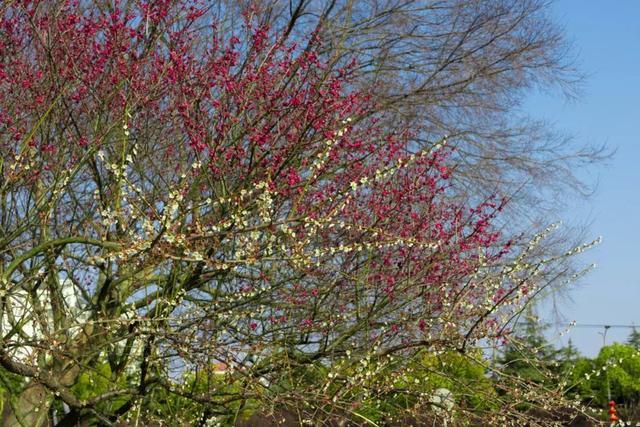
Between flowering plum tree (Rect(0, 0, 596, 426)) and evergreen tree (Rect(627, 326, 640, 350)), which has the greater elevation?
evergreen tree (Rect(627, 326, 640, 350))

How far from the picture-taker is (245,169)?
679 cm

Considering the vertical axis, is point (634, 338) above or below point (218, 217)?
above

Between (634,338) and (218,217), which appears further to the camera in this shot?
(634,338)

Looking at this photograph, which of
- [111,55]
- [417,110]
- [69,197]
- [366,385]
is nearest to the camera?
[366,385]

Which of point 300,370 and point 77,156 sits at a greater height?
point 77,156

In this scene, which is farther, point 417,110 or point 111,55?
point 417,110

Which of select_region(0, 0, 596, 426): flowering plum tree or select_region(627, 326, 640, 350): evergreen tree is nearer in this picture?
select_region(0, 0, 596, 426): flowering plum tree

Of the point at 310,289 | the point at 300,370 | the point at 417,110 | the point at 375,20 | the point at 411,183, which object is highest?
the point at 375,20

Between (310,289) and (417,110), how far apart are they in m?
3.47

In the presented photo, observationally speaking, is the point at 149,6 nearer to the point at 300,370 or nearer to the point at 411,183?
the point at 411,183

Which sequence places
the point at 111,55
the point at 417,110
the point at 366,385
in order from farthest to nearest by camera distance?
1. the point at 417,110
2. the point at 111,55
3. the point at 366,385

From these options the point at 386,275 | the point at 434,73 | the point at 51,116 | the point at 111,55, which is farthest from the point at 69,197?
the point at 434,73

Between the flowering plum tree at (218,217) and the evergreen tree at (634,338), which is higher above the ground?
the evergreen tree at (634,338)

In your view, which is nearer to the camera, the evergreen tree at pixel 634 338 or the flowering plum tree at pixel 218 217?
the flowering plum tree at pixel 218 217
